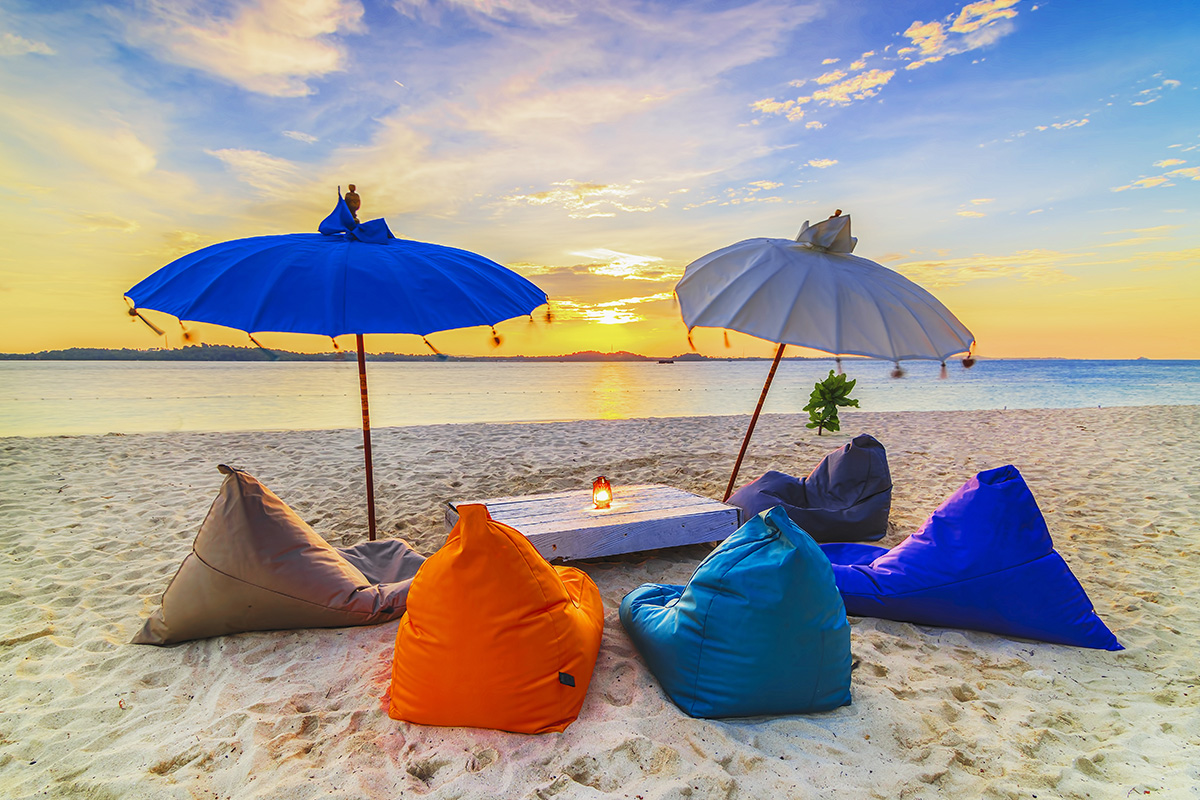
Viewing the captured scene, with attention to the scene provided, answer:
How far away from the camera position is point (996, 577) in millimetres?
2688

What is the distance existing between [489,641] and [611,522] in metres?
1.59

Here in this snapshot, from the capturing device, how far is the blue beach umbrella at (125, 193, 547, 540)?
2.46m

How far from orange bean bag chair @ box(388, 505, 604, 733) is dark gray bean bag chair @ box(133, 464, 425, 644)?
0.92 m

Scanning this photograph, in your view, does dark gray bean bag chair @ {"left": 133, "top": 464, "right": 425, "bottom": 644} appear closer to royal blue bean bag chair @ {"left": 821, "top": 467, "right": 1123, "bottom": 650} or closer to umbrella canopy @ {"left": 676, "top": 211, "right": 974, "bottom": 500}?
umbrella canopy @ {"left": 676, "top": 211, "right": 974, "bottom": 500}

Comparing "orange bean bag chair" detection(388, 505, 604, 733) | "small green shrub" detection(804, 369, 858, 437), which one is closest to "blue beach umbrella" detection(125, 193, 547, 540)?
"orange bean bag chair" detection(388, 505, 604, 733)

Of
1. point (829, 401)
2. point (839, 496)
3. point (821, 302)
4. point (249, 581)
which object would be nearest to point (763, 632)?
point (821, 302)

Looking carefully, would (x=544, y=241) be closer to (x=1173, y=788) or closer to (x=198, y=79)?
(x=198, y=79)

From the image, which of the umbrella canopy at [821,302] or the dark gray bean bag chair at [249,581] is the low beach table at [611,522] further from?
the umbrella canopy at [821,302]

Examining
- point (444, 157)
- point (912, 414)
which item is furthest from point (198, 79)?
point (912, 414)

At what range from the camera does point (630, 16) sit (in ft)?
20.9

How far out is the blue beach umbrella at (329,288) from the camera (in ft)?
8.05

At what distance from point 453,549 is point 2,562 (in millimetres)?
3882

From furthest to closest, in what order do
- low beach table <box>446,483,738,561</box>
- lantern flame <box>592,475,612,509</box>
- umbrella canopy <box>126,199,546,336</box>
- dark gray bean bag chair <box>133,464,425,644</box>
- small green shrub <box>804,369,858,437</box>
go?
1. small green shrub <box>804,369,858,437</box>
2. lantern flame <box>592,475,612,509</box>
3. low beach table <box>446,483,738,561</box>
4. dark gray bean bag chair <box>133,464,425,644</box>
5. umbrella canopy <box>126,199,546,336</box>

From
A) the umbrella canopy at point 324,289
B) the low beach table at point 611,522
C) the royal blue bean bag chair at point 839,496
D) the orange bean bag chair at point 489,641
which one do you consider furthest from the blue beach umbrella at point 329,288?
the royal blue bean bag chair at point 839,496
